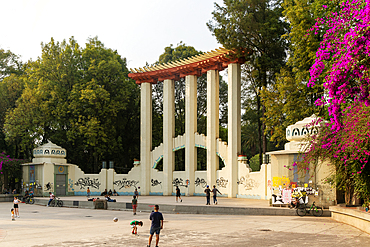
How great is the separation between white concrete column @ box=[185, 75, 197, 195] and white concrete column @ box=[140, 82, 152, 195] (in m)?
5.03

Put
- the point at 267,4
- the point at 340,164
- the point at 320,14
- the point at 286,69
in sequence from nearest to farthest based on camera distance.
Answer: the point at 340,164
the point at 320,14
the point at 286,69
the point at 267,4

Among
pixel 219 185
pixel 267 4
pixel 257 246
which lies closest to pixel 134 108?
pixel 219 185

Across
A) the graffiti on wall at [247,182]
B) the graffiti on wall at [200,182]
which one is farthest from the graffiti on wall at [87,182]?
the graffiti on wall at [247,182]

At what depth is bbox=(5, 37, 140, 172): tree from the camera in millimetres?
45312

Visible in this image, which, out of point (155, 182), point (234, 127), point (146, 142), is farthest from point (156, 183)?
point (234, 127)

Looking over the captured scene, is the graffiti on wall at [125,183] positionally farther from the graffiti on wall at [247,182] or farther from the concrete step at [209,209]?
the concrete step at [209,209]

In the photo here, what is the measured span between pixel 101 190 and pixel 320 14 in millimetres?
29138

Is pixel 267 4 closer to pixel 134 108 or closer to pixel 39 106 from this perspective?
pixel 134 108

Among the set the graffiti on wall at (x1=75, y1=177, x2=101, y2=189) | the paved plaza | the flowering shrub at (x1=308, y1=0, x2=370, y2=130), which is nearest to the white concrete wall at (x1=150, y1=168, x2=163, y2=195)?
the graffiti on wall at (x1=75, y1=177, x2=101, y2=189)

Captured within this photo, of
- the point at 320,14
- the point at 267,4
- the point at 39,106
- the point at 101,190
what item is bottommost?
the point at 101,190

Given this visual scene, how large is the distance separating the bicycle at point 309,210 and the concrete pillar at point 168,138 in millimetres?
20770

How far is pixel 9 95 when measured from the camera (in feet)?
153

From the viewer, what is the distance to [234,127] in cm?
3800

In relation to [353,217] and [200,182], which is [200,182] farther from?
[353,217]
